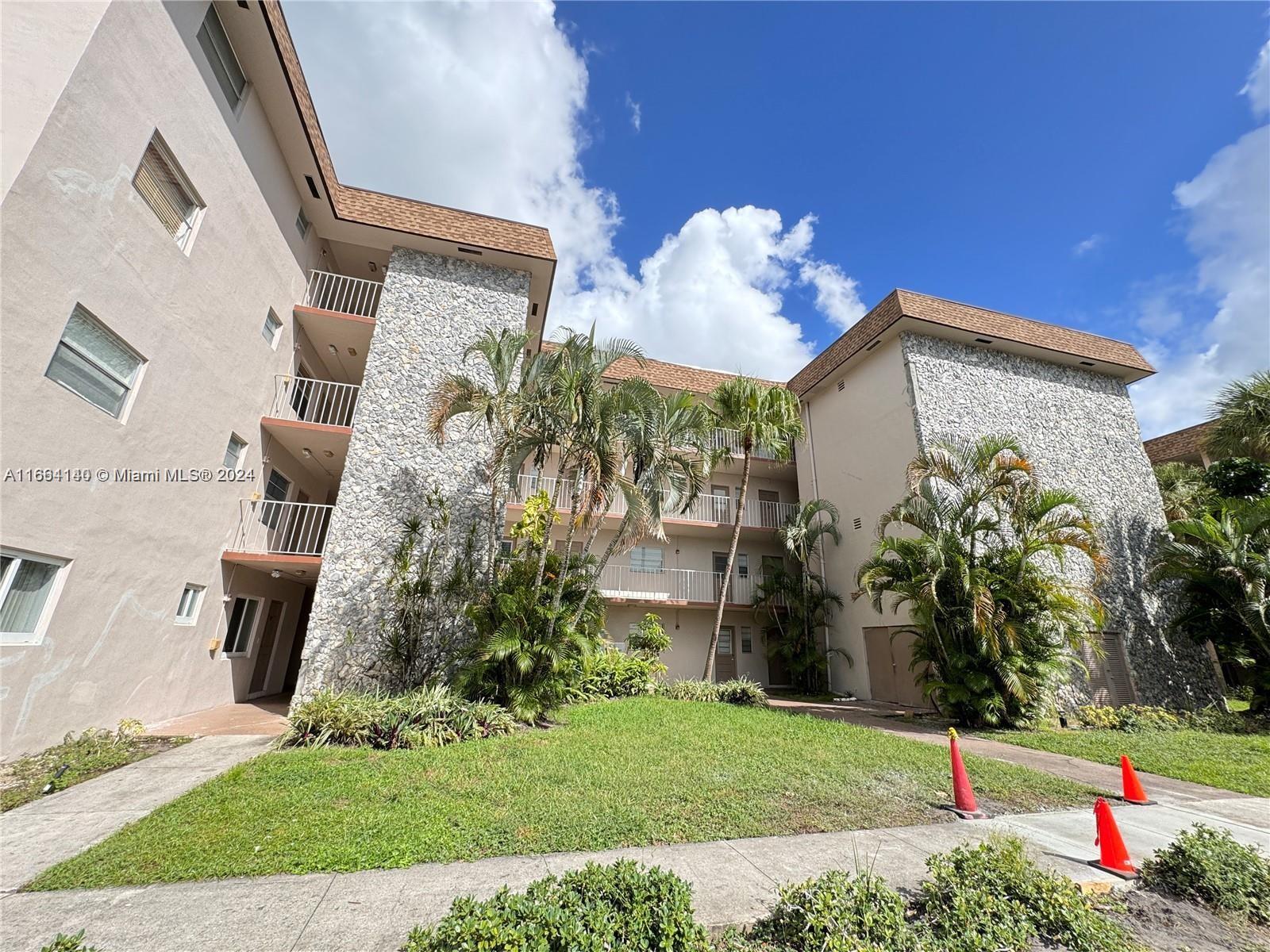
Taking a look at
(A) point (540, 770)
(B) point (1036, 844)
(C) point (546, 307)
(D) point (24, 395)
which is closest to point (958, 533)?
(B) point (1036, 844)

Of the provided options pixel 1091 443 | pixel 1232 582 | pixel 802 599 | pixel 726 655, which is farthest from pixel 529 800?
pixel 1091 443

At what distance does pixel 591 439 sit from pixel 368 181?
10.3 meters

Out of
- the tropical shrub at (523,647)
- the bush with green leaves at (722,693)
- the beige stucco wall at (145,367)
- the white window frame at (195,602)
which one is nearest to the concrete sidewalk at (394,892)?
the tropical shrub at (523,647)

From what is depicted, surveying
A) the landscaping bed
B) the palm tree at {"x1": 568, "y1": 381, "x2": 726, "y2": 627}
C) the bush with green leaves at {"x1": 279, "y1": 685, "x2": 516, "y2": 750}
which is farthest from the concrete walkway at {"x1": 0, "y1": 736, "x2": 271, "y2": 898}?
the palm tree at {"x1": 568, "y1": 381, "x2": 726, "y2": 627}

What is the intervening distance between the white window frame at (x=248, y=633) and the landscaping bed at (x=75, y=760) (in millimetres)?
3131

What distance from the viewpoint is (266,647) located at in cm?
1245

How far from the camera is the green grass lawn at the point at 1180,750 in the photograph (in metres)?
6.95

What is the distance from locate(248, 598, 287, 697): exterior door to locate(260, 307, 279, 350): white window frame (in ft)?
19.8

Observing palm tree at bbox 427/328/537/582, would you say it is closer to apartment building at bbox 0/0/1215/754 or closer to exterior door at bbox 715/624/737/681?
apartment building at bbox 0/0/1215/754

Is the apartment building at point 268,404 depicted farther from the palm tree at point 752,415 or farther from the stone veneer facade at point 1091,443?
the palm tree at point 752,415

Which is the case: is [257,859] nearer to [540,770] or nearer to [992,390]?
[540,770]

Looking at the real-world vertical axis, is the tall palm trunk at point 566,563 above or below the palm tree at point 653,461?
below

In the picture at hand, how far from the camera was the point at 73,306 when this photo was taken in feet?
20.4

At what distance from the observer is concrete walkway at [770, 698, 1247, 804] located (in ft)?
20.7
